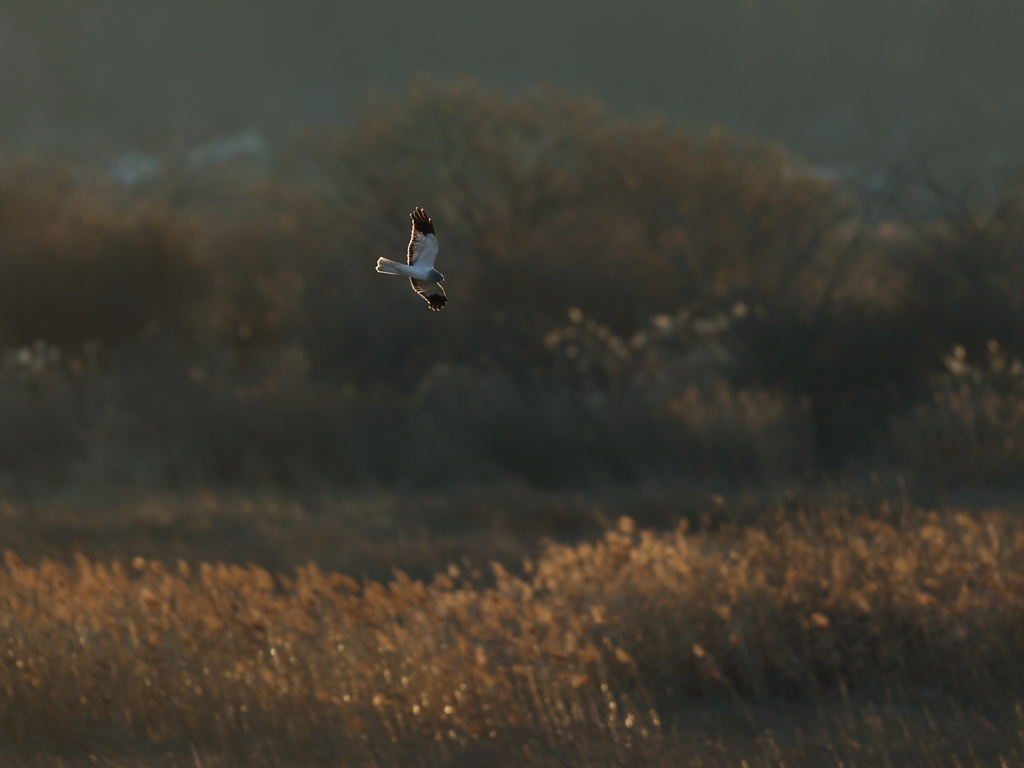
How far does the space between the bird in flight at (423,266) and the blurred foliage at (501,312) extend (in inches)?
453

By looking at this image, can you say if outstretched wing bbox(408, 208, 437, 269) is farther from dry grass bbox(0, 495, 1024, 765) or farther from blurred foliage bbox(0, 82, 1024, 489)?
blurred foliage bbox(0, 82, 1024, 489)

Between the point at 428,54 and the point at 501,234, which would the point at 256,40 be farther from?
the point at 501,234

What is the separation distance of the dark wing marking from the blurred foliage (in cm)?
1146

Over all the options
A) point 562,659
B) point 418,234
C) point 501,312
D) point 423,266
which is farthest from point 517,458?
point 423,266

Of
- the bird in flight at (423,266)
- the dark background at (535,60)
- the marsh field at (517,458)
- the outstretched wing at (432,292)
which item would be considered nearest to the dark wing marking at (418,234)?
the bird in flight at (423,266)

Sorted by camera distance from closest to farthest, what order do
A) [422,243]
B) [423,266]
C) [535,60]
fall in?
[423,266] < [422,243] < [535,60]

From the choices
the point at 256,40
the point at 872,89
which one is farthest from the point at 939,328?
the point at 256,40

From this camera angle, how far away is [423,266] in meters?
3.41

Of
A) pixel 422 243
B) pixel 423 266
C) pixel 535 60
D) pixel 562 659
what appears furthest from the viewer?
pixel 535 60

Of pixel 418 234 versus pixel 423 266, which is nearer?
pixel 423 266

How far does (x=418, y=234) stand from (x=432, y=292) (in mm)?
331

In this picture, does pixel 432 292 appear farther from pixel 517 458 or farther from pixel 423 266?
pixel 517 458

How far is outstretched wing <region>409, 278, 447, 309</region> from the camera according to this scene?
3.36m

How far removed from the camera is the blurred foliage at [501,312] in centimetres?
1673
